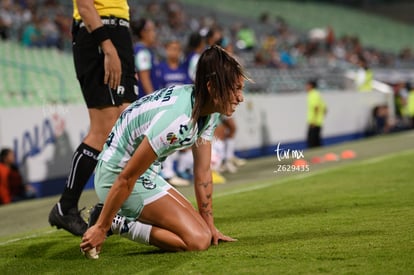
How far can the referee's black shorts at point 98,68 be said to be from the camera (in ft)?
20.9

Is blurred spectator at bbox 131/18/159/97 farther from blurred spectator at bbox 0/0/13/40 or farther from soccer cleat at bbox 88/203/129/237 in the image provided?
blurred spectator at bbox 0/0/13/40

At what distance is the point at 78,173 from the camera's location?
644 cm

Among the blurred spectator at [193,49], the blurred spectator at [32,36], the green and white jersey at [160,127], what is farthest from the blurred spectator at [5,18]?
the green and white jersey at [160,127]

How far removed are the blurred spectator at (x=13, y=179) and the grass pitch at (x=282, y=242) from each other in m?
3.59

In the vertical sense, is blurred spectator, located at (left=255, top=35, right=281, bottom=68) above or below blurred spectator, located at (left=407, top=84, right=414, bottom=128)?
above

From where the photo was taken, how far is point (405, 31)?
154 feet

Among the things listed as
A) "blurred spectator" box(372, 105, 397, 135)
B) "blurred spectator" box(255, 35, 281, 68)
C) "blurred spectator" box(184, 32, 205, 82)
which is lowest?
"blurred spectator" box(372, 105, 397, 135)

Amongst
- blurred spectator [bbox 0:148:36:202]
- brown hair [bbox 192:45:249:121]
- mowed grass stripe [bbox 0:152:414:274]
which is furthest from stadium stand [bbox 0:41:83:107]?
brown hair [bbox 192:45:249:121]

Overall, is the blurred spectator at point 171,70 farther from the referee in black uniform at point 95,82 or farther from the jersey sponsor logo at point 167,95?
the jersey sponsor logo at point 167,95

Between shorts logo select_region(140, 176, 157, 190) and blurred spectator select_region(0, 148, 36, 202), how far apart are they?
252 inches

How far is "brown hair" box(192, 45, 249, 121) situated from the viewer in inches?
195

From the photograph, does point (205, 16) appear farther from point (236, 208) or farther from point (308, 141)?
point (236, 208)

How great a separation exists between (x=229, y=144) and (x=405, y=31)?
1339 inches

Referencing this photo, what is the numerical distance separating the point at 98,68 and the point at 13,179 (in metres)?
5.72
